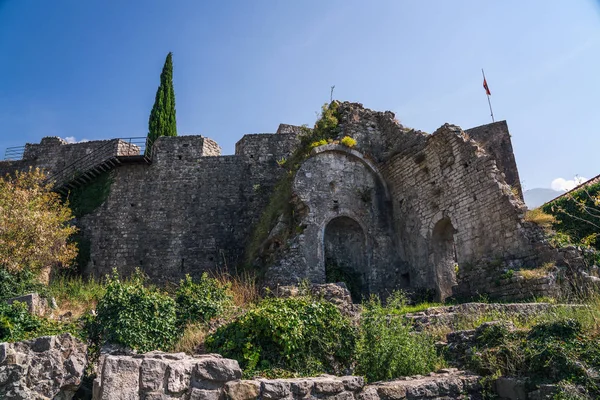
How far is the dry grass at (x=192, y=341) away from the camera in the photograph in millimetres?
7120

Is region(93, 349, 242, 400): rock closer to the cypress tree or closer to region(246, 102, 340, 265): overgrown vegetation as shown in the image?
region(246, 102, 340, 265): overgrown vegetation

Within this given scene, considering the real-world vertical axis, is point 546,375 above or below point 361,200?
below

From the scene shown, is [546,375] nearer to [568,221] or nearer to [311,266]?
[311,266]

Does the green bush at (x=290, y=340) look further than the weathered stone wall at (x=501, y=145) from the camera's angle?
No

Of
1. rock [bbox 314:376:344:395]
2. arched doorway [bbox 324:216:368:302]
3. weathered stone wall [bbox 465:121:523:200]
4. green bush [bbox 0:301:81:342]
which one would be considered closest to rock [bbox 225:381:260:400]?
rock [bbox 314:376:344:395]

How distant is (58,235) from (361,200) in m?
9.60

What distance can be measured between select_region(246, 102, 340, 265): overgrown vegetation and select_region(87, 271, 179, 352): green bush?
22.8 ft

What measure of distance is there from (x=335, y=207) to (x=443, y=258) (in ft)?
11.7

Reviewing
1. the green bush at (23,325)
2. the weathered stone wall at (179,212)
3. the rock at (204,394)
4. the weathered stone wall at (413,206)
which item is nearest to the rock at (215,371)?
the rock at (204,394)

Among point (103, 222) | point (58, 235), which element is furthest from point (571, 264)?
point (103, 222)

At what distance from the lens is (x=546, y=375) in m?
5.26

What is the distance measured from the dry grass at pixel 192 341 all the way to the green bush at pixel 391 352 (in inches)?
98.0

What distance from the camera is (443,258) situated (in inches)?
532

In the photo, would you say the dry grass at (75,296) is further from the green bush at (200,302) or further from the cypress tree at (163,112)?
the cypress tree at (163,112)
